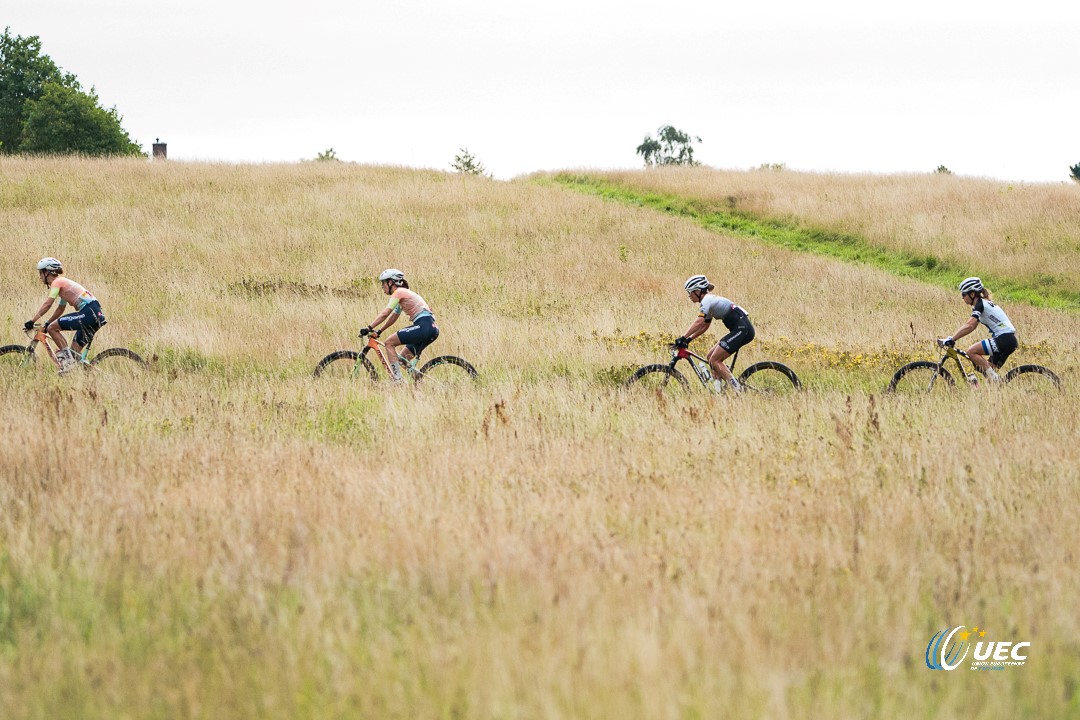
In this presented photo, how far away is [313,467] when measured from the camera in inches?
271

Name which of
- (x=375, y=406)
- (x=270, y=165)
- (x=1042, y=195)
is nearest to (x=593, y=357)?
(x=375, y=406)

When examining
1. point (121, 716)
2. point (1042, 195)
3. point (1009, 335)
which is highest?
point (1042, 195)

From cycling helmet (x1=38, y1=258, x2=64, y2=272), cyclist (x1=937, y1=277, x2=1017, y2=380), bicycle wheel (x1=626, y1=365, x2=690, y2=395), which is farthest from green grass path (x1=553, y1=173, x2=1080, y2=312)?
cycling helmet (x1=38, y1=258, x2=64, y2=272)

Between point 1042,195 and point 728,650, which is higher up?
point 1042,195

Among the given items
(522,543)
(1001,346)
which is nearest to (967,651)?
(522,543)

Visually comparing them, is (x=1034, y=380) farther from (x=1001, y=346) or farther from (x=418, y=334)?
(x=418, y=334)

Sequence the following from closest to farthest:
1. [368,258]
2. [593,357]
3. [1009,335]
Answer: [1009,335] → [593,357] → [368,258]

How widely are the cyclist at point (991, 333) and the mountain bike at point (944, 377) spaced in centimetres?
13

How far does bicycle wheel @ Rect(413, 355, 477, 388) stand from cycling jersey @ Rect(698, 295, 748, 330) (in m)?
2.99

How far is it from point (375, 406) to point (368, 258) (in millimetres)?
13294

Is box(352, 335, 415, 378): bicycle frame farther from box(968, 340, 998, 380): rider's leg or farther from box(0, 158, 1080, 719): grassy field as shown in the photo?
box(968, 340, 998, 380): rider's leg

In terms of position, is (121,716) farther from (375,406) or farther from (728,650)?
(375,406)

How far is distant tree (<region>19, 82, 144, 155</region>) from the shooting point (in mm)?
55469

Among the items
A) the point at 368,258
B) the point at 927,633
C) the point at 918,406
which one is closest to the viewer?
the point at 927,633
